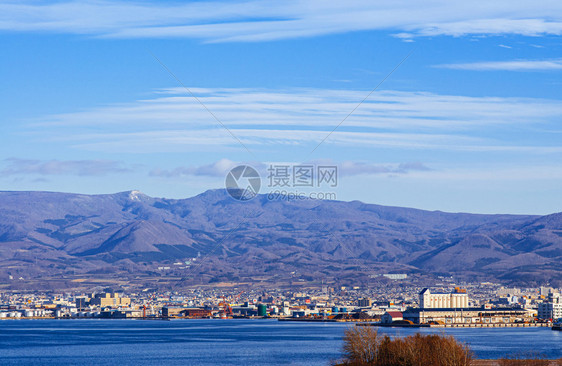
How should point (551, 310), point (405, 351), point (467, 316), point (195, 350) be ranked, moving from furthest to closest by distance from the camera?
point (551, 310) → point (467, 316) → point (195, 350) → point (405, 351)

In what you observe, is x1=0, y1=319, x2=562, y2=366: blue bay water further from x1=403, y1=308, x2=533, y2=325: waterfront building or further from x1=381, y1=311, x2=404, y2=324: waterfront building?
x1=403, y1=308, x2=533, y2=325: waterfront building

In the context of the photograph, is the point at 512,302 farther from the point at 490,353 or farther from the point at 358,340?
the point at 358,340

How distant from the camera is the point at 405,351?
142 feet

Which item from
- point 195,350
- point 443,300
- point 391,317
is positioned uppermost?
point 443,300

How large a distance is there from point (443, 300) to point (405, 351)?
396 ft

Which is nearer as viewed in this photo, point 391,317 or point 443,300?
point 391,317

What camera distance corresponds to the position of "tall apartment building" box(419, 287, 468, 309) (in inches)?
6235

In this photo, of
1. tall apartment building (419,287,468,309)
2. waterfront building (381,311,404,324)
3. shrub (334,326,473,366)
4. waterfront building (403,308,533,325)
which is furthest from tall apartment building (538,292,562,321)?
shrub (334,326,473,366)

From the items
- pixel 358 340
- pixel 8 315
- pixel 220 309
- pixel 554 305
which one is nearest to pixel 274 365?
pixel 358 340

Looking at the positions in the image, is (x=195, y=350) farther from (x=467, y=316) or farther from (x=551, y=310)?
(x=551, y=310)

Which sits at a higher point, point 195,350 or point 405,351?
point 405,351

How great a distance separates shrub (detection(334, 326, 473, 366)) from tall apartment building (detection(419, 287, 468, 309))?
113 m

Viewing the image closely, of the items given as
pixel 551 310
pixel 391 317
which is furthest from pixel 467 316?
pixel 391 317

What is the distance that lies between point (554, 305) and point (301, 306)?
6243 centimetres
